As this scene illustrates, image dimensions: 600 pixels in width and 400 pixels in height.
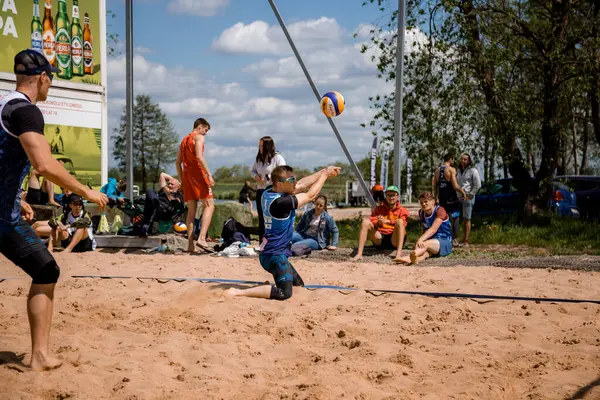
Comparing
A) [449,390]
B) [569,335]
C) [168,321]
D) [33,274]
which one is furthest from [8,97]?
[569,335]

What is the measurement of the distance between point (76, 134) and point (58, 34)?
2.09 metres

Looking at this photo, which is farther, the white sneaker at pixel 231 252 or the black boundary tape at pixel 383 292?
the white sneaker at pixel 231 252

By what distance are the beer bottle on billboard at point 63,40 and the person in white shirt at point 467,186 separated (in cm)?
818

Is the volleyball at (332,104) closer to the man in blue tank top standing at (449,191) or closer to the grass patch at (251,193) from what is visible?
the man in blue tank top standing at (449,191)

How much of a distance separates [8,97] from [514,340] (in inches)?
151

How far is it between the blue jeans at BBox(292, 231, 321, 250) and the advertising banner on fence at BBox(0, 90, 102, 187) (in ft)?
20.0

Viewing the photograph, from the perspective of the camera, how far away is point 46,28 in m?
14.1

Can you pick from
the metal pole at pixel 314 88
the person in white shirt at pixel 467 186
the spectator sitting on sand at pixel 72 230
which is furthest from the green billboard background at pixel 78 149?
the person in white shirt at pixel 467 186

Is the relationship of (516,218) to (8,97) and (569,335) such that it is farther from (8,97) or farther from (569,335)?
(8,97)

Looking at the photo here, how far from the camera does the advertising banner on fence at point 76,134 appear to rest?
46.1 feet

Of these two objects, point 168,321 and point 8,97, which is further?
point 168,321

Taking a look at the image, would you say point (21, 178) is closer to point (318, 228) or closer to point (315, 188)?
point (315, 188)

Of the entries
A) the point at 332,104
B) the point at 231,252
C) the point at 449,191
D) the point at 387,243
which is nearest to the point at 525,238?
the point at 449,191

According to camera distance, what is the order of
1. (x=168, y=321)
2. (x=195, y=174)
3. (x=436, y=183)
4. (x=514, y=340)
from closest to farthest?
(x=514, y=340)
(x=168, y=321)
(x=195, y=174)
(x=436, y=183)
